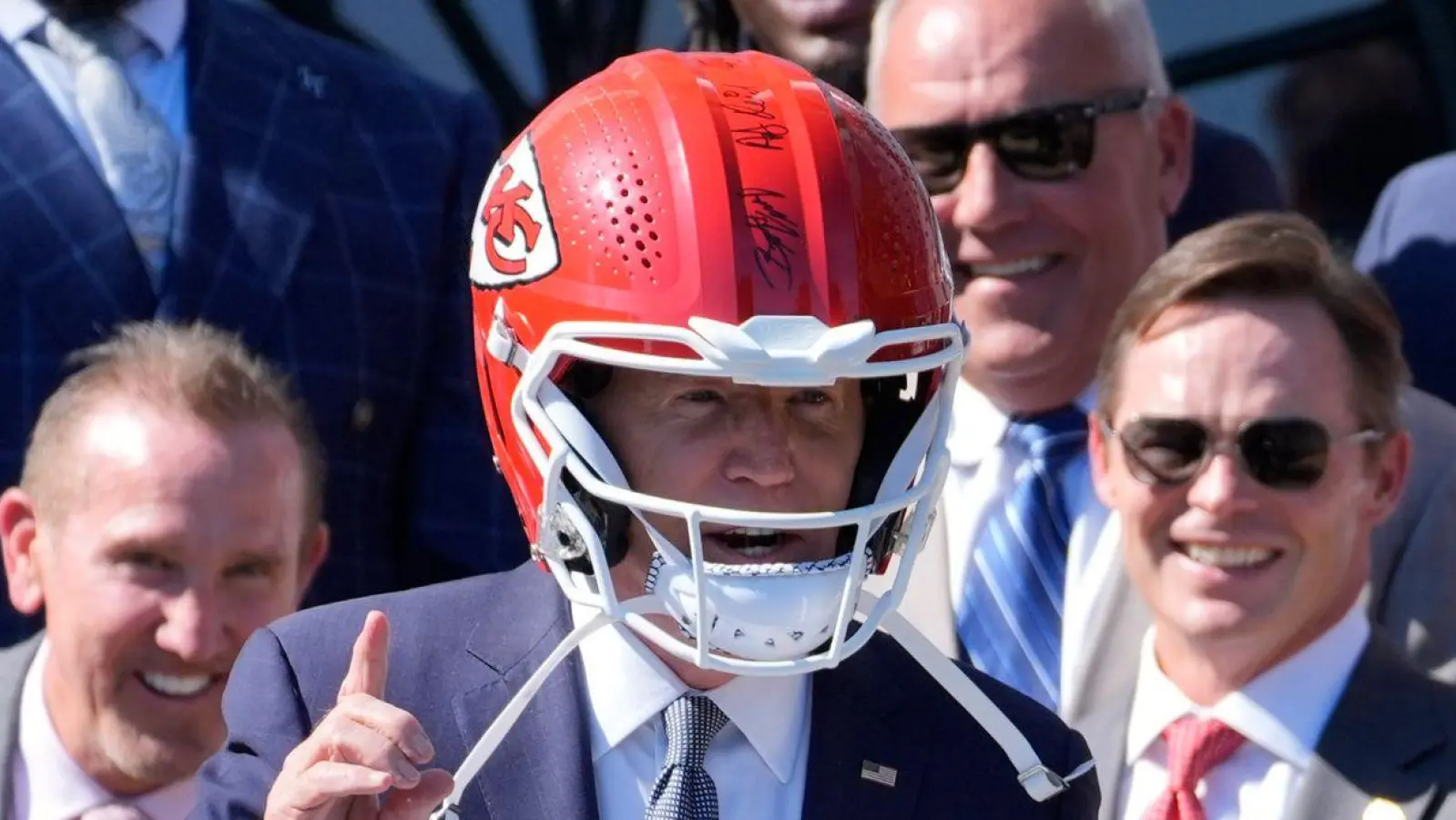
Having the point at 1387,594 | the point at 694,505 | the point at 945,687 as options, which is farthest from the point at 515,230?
the point at 1387,594

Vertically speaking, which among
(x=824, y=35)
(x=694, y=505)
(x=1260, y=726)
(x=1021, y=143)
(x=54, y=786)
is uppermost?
(x=824, y=35)

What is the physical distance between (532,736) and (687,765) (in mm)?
146

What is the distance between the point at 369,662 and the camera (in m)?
2.07

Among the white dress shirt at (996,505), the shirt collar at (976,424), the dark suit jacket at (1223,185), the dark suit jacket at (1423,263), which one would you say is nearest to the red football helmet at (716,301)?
the white dress shirt at (996,505)

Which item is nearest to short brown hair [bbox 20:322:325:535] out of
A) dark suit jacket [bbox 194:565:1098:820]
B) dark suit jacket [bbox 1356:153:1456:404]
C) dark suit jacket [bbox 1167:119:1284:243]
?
dark suit jacket [bbox 194:565:1098:820]

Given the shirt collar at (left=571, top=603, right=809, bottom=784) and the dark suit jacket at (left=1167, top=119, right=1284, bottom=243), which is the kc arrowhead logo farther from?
the dark suit jacket at (left=1167, top=119, right=1284, bottom=243)

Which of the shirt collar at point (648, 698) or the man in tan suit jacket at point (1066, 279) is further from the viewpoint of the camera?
the man in tan suit jacket at point (1066, 279)

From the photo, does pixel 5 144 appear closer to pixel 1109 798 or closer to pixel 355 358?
pixel 355 358

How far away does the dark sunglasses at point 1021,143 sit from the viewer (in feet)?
11.3

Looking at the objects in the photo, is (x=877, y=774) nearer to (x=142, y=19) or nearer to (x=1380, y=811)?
(x=1380, y=811)

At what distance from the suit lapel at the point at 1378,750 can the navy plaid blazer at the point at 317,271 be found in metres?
1.15

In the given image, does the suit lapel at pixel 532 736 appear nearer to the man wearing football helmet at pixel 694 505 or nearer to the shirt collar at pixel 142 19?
the man wearing football helmet at pixel 694 505

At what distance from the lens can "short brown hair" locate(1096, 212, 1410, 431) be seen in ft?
10.3

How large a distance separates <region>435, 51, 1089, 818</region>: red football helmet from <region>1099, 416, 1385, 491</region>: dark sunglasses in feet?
2.72
